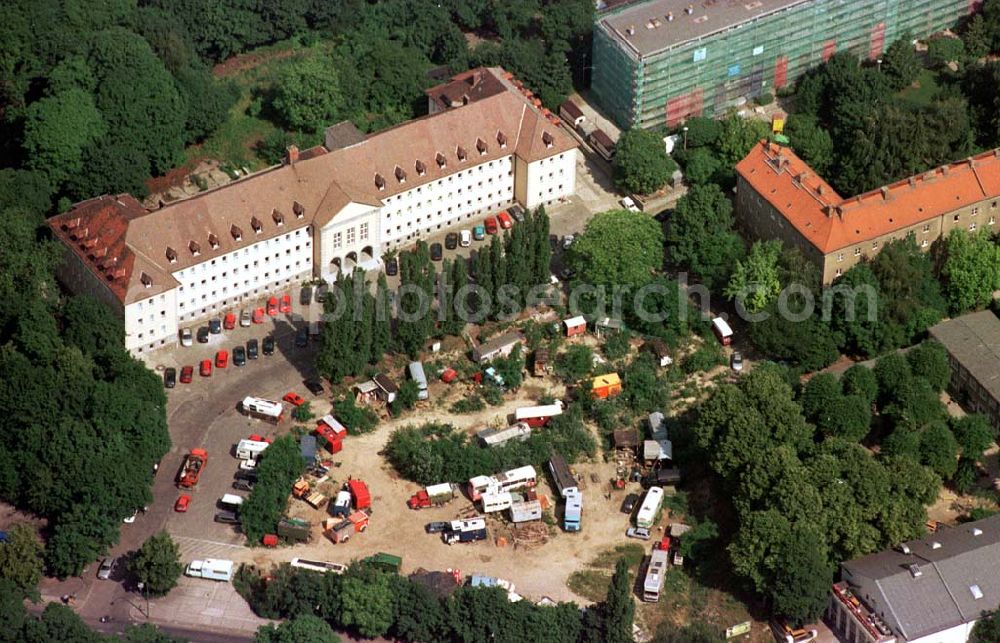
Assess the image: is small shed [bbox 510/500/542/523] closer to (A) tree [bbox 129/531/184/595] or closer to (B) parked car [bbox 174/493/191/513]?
(B) parked car [bbox 174/493/191/513]

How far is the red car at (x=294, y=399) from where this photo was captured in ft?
645

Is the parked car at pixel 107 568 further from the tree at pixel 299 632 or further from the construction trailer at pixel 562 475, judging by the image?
the construction trailer at pixel 562 475

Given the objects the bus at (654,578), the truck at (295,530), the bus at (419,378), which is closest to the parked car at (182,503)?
the truck at (295,530)

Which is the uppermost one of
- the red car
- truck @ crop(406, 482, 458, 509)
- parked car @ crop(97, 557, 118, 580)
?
the red car

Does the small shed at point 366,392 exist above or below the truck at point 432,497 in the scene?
above

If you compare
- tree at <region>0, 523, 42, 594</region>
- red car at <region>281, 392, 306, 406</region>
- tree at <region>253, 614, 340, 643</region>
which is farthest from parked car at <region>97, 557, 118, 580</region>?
red car at <region>281, 392, 306, 406</region>

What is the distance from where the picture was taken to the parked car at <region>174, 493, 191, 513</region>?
7318 inches

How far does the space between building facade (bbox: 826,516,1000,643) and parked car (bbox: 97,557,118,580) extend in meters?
65.2

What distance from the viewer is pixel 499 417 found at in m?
196

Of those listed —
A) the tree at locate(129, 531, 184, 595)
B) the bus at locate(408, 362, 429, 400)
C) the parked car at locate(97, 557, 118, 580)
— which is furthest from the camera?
the bus at locate(408, 362, 429, 400)

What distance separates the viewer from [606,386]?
196500mm

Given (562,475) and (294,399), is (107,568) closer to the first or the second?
(294,399)

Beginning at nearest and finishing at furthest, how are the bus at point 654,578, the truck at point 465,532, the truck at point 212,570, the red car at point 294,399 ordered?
1. the bus at point 654,578
2. the truck at point 212,570
3. the truck at point 465,532
4. the red car at point 294,399

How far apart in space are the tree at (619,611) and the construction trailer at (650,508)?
1084cm
